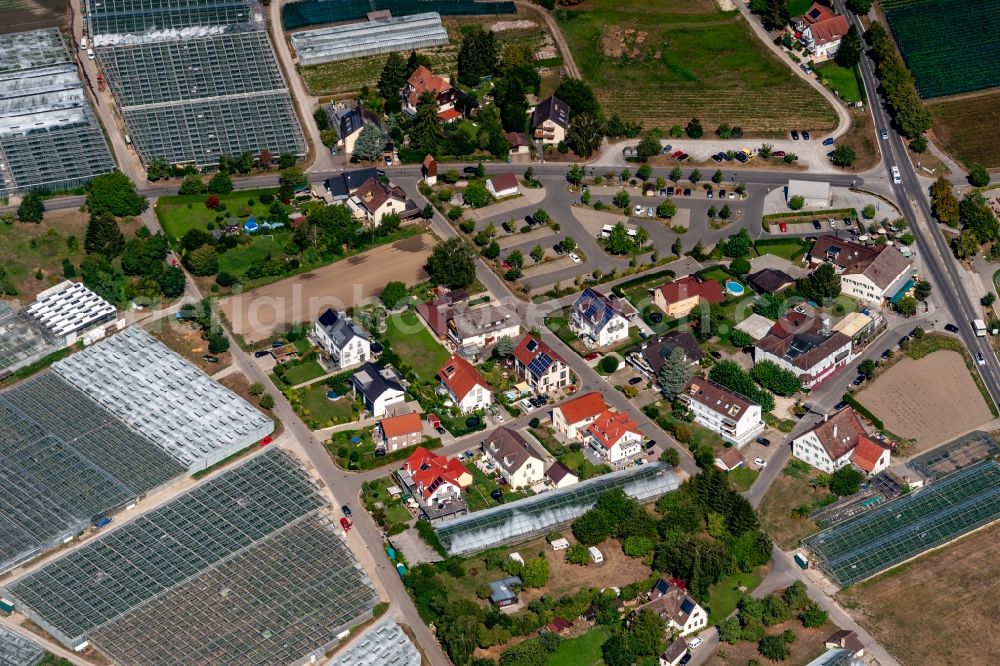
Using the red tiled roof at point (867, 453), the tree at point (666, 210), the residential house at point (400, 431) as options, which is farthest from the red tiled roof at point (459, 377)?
the tree at point (666, 210)

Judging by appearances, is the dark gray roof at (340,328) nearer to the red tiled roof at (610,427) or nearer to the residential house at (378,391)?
the residential house at (378,391)

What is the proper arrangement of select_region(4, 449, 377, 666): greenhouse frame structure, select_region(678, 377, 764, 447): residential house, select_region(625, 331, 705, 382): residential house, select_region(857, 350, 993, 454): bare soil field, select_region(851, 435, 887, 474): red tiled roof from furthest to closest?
1. select_region(625, 331, 705, 382): residential house
2. select_region(857, 350, 993, 454): bare soil field
3. select_region(678, 377, 764, 447): residential house
4. select_region(851, 435, 887, 474): red tiled roof
5. select_region(4, 449, 377, 666): greenhouse frame structure

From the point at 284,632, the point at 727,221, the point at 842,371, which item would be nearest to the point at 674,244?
the point at 727,221

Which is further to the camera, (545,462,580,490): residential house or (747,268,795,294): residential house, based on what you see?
(747,268,795,294): residential house

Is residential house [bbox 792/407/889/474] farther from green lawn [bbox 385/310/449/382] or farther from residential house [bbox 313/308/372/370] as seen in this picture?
residential house [bbox 313/308/372/370]

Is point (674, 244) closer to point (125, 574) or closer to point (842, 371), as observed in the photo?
point (842, 371)

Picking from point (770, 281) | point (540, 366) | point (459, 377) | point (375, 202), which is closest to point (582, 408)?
point (540, 366)

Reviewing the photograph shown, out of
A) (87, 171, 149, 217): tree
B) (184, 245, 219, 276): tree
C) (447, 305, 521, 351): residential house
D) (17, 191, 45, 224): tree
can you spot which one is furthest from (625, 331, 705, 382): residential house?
(17, 191, 45, 224): tree

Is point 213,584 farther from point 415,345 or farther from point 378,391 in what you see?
point 415,345
